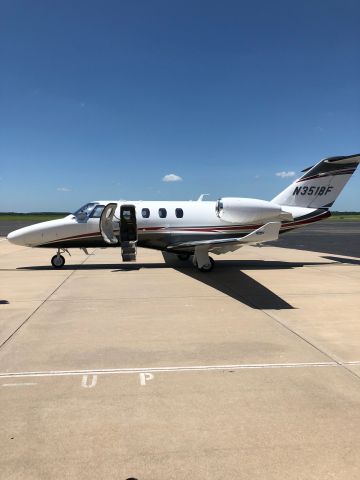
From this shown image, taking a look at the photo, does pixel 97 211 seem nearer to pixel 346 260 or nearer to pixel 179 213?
pixel 179 213

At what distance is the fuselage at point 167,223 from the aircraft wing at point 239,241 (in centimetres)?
87

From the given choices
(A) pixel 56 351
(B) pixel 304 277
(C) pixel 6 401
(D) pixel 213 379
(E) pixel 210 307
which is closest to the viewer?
(C) pixel 6 401

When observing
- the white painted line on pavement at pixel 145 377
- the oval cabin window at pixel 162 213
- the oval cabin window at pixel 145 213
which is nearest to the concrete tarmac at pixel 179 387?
the white painted line on pavement at pixel 145 377

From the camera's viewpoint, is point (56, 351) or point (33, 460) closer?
point (33, 460)

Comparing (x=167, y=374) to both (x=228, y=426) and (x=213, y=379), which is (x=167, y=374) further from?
(x=228, y=426)

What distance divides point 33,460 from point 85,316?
4648 millimetres

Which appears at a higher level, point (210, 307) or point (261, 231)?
point (261, 231)

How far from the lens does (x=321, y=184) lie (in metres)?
15.7

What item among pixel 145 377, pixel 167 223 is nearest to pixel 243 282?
pixel 167 223

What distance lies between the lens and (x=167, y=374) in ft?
16.3

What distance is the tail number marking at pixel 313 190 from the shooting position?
15755mm

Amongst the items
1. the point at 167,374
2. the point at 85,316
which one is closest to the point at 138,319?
the point at 85,316

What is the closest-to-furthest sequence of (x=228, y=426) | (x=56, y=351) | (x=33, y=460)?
1. (x=33, y=460)
2. (x=228, y=426)
3. (x=56, y=351)

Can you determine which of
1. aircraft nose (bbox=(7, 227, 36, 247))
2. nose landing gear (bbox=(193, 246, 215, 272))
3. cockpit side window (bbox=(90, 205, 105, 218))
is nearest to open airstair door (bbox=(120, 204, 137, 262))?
cockpit side window (bbox=(90, 205, 105, 218))
